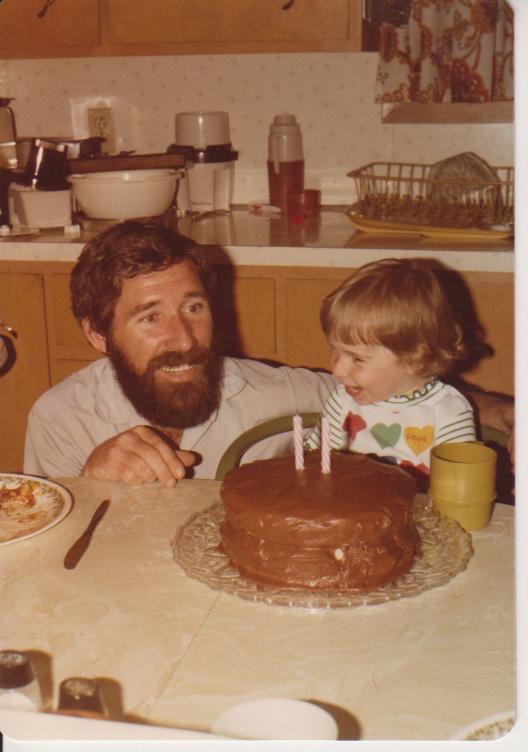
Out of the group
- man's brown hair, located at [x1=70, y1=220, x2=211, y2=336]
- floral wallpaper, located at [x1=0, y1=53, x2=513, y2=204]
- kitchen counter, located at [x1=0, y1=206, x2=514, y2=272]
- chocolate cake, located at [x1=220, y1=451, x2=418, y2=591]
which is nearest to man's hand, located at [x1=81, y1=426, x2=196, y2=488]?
chocolate cake, located at [x1=220, y1=451, x2=418, y2=591]

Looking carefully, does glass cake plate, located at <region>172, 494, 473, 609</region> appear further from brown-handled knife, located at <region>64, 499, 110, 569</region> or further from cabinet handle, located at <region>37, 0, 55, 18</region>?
cabinet handle, located at <region>37, 0, 55, 18</region>

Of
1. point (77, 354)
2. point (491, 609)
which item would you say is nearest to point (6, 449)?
point (77, 354)

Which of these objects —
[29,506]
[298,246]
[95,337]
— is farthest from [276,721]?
[298,246]

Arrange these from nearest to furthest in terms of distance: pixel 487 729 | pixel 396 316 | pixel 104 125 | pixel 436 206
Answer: pixel 487 729, pixel 396 316, pixel 436 206, pixel 104 125

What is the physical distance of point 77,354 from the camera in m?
2.23

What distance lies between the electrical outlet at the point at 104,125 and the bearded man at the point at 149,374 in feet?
4.15

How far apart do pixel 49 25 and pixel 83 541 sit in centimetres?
188

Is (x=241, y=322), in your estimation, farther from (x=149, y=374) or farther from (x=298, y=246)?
(x=149, y=374)

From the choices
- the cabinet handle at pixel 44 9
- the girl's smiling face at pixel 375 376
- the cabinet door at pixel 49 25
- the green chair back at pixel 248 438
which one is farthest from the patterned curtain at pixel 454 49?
the green chair back at pixel 248 438

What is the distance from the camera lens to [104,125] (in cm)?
265

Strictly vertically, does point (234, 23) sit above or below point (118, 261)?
above

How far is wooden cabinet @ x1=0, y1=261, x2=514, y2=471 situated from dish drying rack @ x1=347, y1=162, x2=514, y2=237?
6.4 inches

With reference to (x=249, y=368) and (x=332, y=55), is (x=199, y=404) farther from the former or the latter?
(x=332, y=55)

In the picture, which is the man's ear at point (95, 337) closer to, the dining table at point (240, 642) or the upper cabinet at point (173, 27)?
the dining table at point (240, 642)
